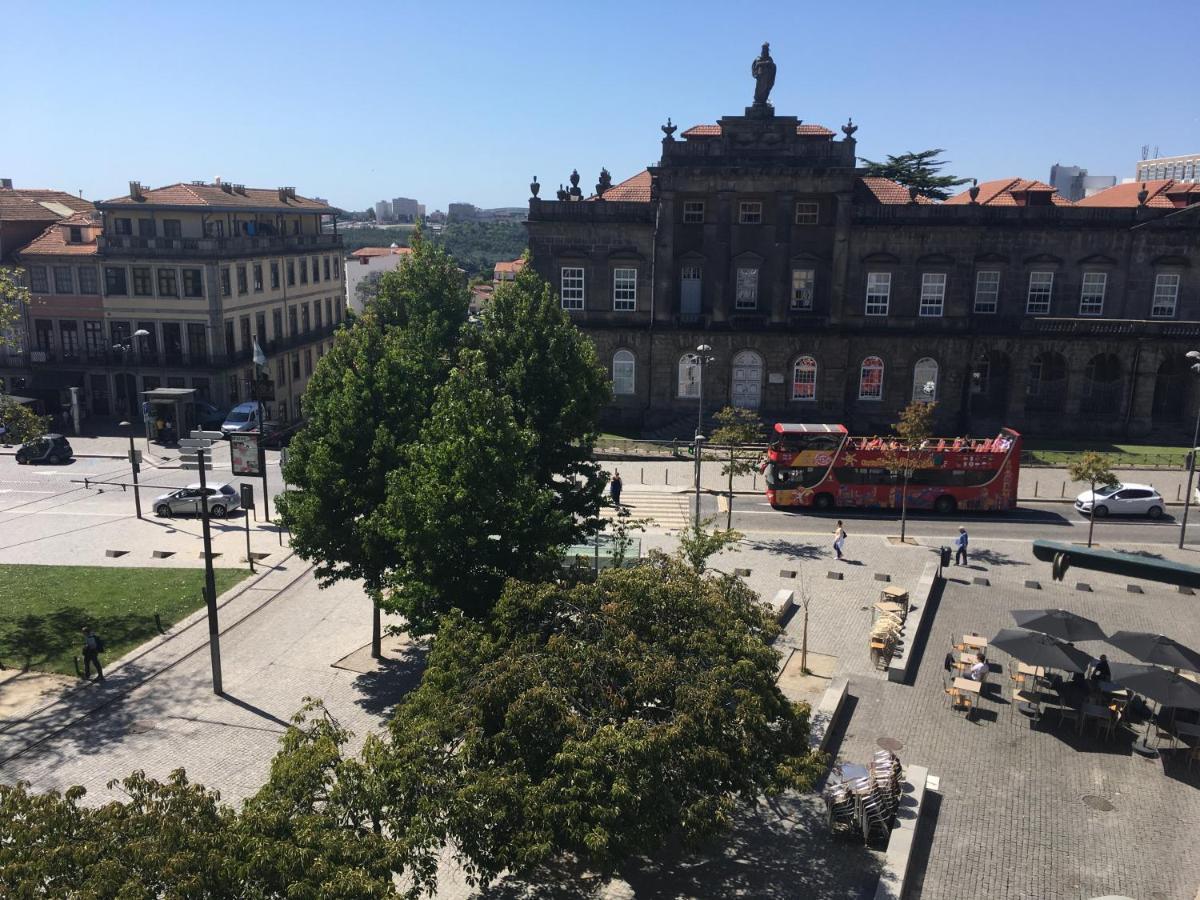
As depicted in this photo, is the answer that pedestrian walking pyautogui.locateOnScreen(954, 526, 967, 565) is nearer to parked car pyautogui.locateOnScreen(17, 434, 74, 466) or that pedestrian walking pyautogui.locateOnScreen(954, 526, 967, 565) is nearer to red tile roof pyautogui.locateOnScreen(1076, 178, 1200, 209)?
red tile roof pyautogui.locateOnScreen(1076, 178, 1200, 209)

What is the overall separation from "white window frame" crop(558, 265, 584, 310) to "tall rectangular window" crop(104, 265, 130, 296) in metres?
27.0

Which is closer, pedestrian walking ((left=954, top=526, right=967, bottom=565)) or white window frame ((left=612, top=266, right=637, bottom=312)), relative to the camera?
pedestrian walking ((left=954, top=526, right=967, bottom=565))

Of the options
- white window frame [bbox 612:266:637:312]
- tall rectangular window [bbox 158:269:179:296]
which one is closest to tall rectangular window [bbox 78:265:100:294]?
tall rectangular window [bbox 158:269:179:296]

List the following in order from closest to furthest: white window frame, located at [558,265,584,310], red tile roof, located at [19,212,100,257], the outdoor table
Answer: the outdoor table < white window frame, located at [558,265,584,310] < red tile roof, located at [19,212,100,257]

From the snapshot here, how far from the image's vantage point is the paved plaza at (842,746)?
59.1 feet

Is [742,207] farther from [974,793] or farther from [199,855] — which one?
[199,855]

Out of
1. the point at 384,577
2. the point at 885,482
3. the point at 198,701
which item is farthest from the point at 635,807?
the point at 885,482

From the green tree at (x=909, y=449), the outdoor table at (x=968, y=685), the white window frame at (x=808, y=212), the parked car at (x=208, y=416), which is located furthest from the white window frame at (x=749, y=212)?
the outdoor table at (x=968, y=685)

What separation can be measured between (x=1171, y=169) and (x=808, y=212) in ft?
533

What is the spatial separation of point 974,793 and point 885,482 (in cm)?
2390

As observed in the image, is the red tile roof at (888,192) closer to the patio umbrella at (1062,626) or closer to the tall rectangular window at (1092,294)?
the tall rectangular window at (1092,294)

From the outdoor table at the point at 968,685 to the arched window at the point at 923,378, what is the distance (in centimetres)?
3622

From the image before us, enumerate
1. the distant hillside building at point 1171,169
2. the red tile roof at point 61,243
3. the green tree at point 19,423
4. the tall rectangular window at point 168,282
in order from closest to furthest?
the green tree at point 19,423, the tall rectangular window at point 168,282, the red tile roof at point 61,243, the distant hillside building at point 1171,169

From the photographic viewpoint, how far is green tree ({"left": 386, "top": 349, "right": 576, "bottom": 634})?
71.0 ft
